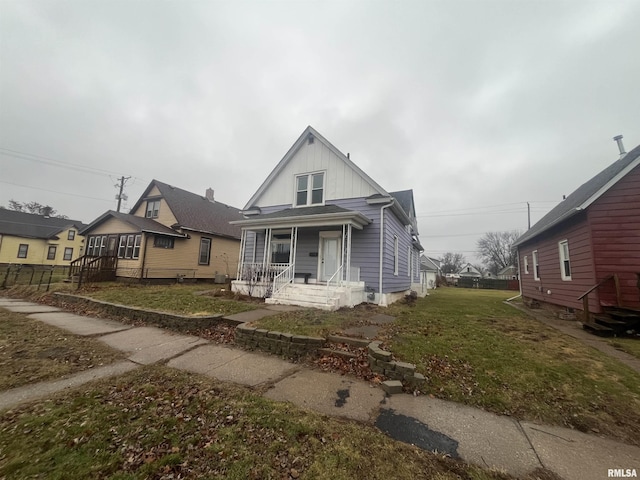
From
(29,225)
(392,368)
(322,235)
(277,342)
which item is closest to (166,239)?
(322,235)

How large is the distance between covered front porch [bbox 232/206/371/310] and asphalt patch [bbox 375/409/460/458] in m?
5.60

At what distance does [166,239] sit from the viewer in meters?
18.2

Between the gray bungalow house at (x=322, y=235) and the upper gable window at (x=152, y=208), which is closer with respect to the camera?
the gray bungalow house at (x=322, y=235)

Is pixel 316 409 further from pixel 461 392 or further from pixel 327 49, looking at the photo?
pixel 327 49

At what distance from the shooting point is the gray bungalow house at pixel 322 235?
10.2m

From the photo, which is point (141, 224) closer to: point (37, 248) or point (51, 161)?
point (51, 161)

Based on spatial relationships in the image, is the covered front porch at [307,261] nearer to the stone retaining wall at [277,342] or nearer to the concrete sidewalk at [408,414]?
the stone retaining wall at [277,342]

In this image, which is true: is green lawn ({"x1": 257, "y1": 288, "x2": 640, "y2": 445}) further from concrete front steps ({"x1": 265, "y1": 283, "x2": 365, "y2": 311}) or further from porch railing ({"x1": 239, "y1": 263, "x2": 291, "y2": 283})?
porch railing ({"x1": 239, "y1": 263, "x2": 291, "y2": 283})

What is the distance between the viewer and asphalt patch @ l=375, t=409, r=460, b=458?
2.59 m

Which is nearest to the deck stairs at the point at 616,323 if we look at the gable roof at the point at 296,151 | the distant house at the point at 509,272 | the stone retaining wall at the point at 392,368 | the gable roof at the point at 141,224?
the stone retaining wall at the point at 392,368

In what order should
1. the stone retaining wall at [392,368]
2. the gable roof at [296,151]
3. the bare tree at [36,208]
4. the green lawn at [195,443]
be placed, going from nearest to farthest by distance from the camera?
1. the green lawn at [195,443]
2. the stone retaining wall at [392,368]
3. the gable roof at [296,151]
4. the bare tree at [36,208]

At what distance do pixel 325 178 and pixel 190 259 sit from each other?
1348cm

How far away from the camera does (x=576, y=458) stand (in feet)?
8.14

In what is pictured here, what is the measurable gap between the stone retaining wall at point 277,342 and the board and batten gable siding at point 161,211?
653 inches
